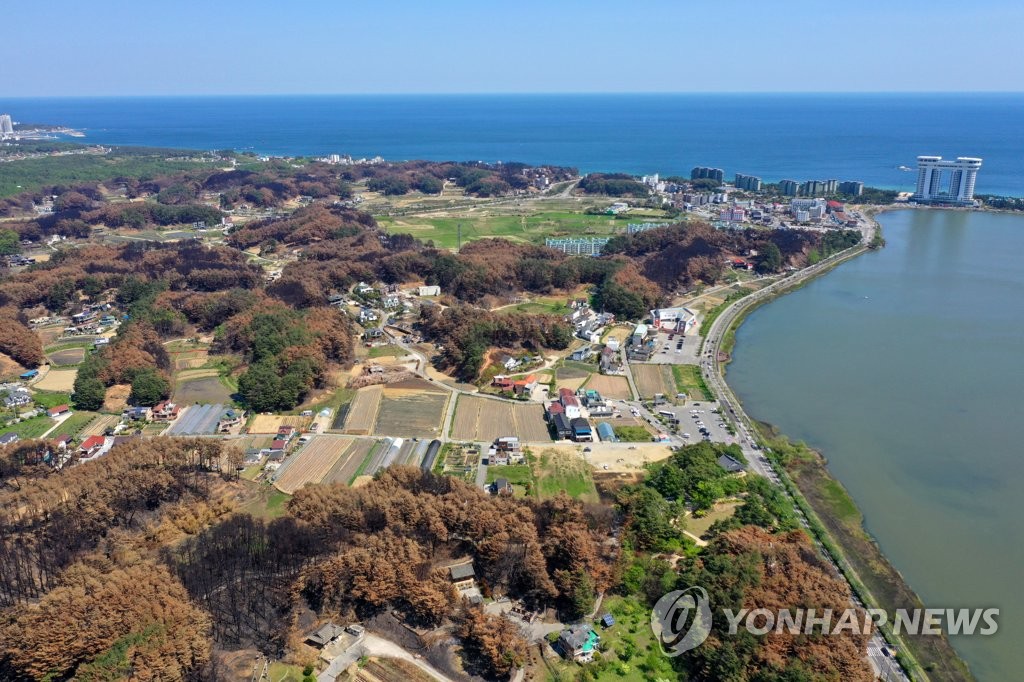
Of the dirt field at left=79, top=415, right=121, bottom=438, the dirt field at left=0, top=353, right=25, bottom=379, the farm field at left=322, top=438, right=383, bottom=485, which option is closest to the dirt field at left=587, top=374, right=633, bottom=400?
the farm field at left=322, top=438, right=383, bottom=485

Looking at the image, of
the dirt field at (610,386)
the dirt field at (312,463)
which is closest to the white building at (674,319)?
the dirt field at (610,386)

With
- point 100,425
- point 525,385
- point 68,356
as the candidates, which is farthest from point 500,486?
point 68,356

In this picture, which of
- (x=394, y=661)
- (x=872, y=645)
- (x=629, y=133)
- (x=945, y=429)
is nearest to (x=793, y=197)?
(x=945, y=429)

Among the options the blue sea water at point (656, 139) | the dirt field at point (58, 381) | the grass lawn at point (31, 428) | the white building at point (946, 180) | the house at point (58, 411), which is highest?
the blue sea water at point (656, 139)

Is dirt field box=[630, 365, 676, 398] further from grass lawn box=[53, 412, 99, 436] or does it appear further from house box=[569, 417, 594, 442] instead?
grass lawn box=[53, 412, 99, 436]

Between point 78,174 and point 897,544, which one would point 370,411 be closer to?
point 897,544

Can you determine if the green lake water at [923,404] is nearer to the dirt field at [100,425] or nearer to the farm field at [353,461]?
the farm field at [353,461]
